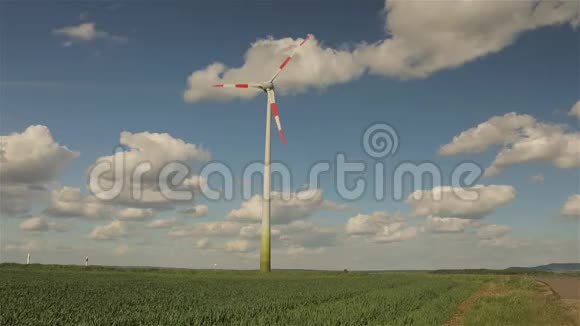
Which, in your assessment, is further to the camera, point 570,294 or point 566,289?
point 566,289

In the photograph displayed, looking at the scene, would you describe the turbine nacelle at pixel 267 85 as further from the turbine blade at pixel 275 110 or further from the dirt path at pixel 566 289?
the dirt path at pixel 566 289

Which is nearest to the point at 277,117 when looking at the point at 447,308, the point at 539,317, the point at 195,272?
the point at 195,272

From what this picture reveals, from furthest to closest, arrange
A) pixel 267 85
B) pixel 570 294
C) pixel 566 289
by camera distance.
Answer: pixel 267 85 → pixel 566 289 → pixel 570 294

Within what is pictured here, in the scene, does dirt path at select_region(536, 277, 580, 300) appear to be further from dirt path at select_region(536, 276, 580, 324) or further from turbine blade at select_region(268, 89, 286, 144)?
turbine blade at select_region(268, 89, 286, 144)

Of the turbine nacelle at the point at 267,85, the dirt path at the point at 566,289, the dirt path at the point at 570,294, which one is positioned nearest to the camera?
the dirt path at the point at 570,294

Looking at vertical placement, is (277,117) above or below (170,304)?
above

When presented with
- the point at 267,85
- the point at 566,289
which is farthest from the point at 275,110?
the point at 566,289

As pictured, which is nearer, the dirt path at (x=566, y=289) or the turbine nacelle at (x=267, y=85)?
the dirt path at (x=566, y=289)

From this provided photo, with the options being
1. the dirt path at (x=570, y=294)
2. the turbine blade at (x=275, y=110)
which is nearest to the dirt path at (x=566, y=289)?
the dirt path at (x=570, y=294)

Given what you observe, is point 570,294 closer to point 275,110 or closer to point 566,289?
point 566,289

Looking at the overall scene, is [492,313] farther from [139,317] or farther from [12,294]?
[12,294]

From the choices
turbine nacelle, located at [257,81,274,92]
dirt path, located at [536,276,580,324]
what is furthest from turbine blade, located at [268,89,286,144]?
dirt path, located at [536,276,580,324]

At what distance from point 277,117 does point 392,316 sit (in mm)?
55075

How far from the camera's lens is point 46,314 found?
23969 mm
